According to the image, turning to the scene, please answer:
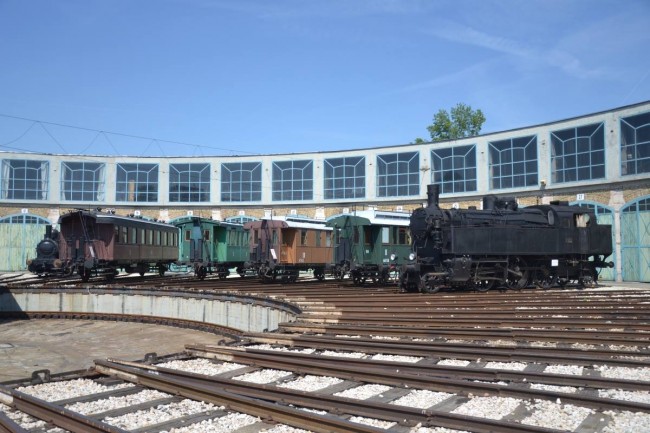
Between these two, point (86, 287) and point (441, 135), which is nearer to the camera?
point (86, 287)

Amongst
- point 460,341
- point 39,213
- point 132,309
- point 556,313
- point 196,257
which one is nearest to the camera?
point 460,341

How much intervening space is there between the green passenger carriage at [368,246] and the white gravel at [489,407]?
17.7 metres

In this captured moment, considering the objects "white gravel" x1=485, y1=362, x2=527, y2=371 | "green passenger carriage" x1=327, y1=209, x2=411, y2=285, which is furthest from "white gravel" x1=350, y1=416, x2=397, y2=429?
"green passenger carriage" x1=327, y1=209, x2=411, y2=285

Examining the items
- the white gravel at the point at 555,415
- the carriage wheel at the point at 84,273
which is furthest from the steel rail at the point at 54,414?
the carriage wheel at the point at 84,273

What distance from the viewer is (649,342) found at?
1041 cm

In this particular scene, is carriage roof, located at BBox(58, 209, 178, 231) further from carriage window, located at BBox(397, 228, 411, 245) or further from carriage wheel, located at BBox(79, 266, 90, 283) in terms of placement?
carriage window, located at BBox(397, 228, 411, 245)

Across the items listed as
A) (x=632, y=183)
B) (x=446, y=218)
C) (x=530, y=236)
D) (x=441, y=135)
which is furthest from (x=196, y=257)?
(x=441, y=135)

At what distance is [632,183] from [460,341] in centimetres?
2481

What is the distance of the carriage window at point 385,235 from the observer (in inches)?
1000

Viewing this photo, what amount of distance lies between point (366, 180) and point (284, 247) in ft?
57.5

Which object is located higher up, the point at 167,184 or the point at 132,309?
the point at 167,184

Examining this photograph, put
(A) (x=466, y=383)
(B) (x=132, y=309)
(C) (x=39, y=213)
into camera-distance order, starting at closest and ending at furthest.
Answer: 1. (A) (x=466, y=383)
2. (B) (x=132, y=309)
3. (C) (x=39, y=213)

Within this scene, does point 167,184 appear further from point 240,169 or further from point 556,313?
point 556,313

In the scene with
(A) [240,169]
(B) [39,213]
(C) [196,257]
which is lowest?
(C) [196,257]
